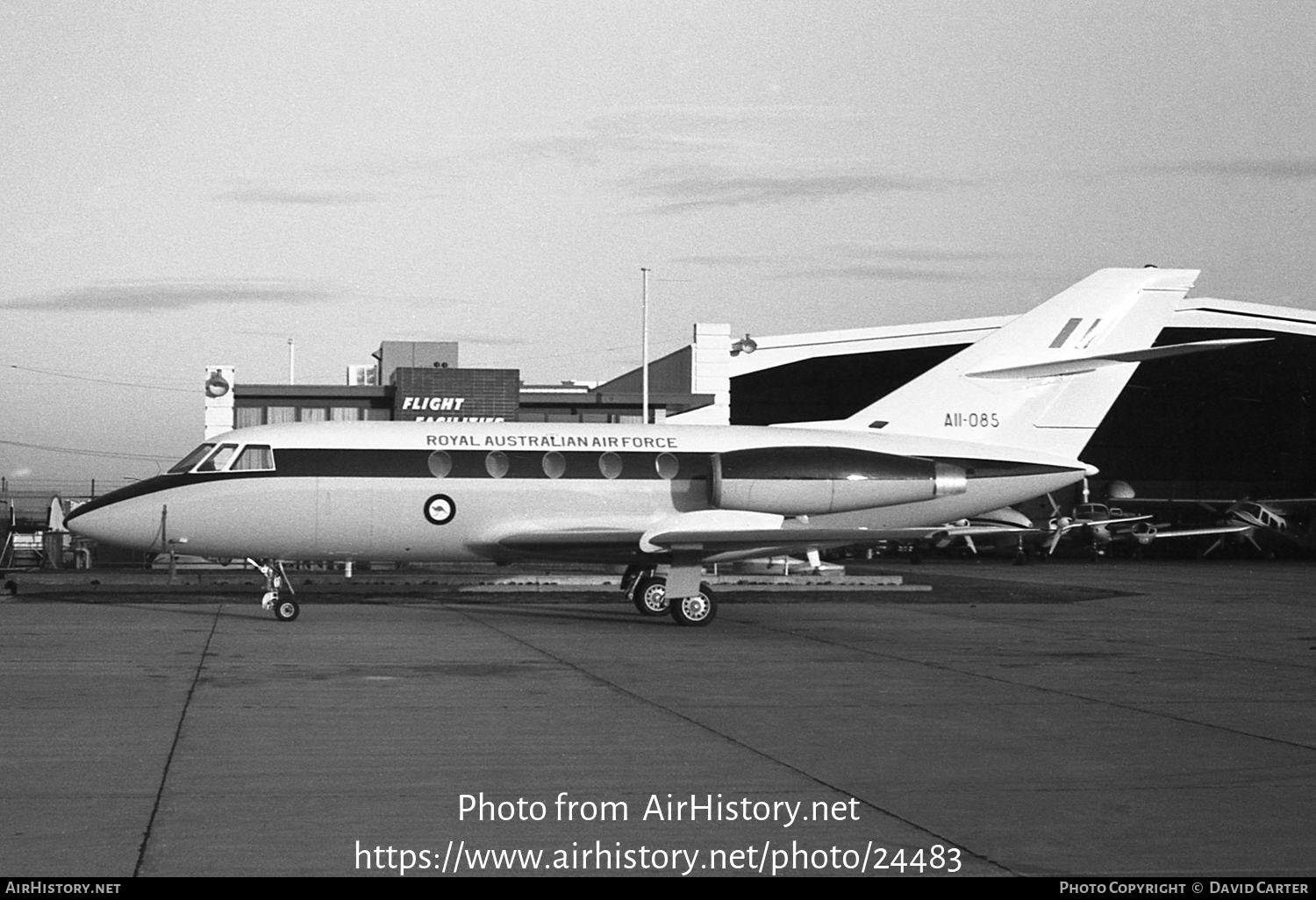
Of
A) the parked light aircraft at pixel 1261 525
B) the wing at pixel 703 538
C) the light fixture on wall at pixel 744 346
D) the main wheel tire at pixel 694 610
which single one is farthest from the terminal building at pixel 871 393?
the main wheel tire at pixel 694 610

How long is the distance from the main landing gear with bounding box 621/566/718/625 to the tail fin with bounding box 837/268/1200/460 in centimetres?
531

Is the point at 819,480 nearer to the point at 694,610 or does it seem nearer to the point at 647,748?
the point at 694,610

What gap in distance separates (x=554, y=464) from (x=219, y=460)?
16.6 ft

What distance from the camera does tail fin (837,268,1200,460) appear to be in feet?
77.8

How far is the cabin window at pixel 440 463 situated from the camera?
2234 cm

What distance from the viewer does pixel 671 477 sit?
23047mm

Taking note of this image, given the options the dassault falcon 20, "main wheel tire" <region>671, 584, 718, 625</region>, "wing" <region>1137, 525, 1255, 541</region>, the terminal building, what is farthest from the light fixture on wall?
"main wheel tire" <region>671, 584, 718, 625</region>

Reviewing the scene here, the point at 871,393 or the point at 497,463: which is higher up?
the point at 871,393

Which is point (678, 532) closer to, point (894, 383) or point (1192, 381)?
point (894, 383)

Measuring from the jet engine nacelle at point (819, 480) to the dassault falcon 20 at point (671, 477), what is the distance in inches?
1.2

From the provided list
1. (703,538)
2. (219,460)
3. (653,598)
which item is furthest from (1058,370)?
(219,460)

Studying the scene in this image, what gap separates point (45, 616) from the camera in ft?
68.3

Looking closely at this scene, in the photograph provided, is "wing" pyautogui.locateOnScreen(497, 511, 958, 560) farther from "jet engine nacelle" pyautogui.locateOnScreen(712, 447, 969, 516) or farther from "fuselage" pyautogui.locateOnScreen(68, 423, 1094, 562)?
"jet engine nacelle" pyautogui.locateOnScreen(712, 447, 969, 516)
